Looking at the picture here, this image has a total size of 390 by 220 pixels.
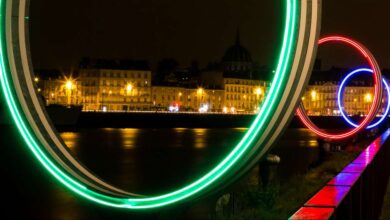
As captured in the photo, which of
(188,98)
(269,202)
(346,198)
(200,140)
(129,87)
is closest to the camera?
(346,198)

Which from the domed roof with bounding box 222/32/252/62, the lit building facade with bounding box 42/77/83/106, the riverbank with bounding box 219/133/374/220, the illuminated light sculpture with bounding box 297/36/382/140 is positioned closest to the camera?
the riverbank with bounding box 219/133/374/220

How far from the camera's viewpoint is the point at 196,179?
623 centimetres

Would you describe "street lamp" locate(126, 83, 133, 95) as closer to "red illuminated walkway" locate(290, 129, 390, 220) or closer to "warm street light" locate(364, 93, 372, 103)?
"warm street light" locate(364, 93, 372, 103)

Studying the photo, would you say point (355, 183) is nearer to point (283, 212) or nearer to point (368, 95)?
point (283, 212)

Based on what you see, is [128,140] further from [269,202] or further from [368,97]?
[368,97]

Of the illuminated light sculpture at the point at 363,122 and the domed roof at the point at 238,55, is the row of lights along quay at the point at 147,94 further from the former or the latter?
the illuminated light sculpture at the point at 363,122

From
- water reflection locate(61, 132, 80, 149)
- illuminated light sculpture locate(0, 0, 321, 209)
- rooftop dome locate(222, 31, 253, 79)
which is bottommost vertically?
water reflection locate(61, 132, 80, 149)

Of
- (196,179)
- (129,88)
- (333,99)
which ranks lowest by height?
(196,179)

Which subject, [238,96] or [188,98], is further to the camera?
[188,98]

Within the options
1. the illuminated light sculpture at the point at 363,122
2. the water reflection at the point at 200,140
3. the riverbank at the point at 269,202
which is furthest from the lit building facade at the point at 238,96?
the riverbank at the point at 269,202

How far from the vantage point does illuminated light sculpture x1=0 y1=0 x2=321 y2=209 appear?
583 cm

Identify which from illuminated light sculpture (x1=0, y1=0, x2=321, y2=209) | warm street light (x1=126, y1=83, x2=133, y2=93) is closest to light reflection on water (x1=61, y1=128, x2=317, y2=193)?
illuminated light sculpture (x1=0, y1=0, x2=321, y2=209)

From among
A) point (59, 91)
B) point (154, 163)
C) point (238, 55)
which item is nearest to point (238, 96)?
point (238, 55)

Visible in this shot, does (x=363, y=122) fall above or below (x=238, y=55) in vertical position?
below
